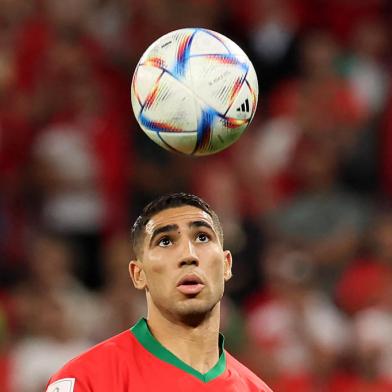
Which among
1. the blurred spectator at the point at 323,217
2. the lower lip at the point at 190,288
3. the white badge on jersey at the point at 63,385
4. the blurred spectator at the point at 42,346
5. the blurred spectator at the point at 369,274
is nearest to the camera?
the white badge on jersey at the point at 63,385

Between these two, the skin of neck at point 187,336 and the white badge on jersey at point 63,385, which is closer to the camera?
the white badge on jersey at point 63,385

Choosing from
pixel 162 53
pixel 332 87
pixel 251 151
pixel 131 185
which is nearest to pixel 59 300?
pixel 131 185

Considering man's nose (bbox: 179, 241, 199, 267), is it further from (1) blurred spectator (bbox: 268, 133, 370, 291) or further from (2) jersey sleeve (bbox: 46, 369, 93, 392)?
(1) blurred spectator (bbox: 268, 133, 370, 291)

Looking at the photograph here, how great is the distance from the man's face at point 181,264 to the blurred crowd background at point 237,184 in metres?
2.88

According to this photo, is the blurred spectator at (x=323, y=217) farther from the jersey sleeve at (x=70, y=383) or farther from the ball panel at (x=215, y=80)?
the jersey sleeve at (x=70, y=383)

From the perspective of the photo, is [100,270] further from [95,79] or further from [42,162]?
[95,79]

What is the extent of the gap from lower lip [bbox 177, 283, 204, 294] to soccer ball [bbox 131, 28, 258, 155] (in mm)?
540

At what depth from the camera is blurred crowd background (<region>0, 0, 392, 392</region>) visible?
7.70 metres

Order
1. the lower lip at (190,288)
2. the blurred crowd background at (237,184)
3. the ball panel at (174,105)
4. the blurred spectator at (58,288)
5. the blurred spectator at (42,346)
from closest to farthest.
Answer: the lower lip at (190,288), the ball panel at (174,105), the blurred spectator at (42,346), the blurred crowd background at (237,184), the blurred spectator at (58,288)

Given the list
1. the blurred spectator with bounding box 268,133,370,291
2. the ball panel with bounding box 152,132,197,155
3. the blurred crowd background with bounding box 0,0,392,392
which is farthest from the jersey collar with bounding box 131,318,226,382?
the blurred spectator with bounding box 268,133,370,291

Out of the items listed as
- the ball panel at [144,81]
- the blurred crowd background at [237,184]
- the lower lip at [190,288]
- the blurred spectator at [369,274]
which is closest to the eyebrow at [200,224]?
the lower lip at [190,288]

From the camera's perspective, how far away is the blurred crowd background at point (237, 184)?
7.70 m

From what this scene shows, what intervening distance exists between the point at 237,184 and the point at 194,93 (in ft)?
14.3

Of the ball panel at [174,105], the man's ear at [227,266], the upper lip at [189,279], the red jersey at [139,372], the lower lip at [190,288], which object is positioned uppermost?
the ball panel at [174,105]
